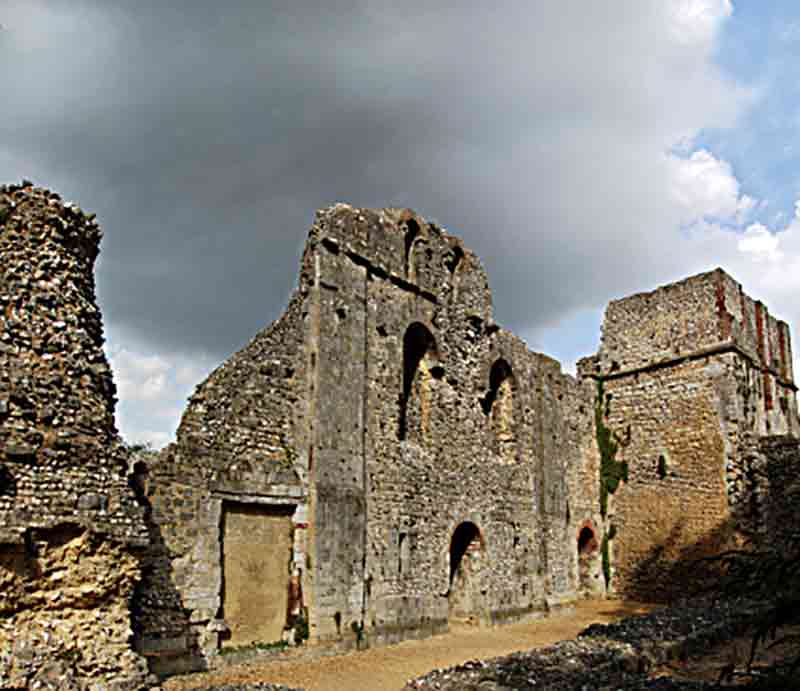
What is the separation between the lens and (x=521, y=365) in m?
17.1

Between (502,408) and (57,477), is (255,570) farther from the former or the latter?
(502,408)

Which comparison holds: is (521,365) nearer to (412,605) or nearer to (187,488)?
(412,605)

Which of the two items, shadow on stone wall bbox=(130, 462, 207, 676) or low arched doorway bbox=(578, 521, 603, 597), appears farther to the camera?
low arched doorway bbox=(578, 521, 603, 597)

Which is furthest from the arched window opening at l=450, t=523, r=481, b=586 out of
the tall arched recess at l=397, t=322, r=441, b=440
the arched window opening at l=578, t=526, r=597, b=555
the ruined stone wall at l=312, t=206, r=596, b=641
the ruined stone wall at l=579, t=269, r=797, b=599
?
the ruined stone wall at l=579, t=269, r=797, b=599

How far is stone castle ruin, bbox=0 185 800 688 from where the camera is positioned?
24.9 ft

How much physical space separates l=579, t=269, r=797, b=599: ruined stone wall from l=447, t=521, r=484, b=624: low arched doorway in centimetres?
537

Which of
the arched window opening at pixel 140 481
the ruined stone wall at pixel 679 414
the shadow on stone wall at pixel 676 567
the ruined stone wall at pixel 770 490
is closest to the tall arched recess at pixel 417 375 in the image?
the arched window opening at pixel 140 481

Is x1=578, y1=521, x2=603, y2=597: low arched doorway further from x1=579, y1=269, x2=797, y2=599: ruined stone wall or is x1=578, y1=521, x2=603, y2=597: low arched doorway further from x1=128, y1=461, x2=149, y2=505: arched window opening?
x1=128, y1=461, x2=149, y2=505: arched window opening

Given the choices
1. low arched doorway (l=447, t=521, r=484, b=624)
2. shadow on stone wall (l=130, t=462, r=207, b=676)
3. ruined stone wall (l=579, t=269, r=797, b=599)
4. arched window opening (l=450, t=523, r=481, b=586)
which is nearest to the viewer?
shadow on stone wall (l=130, t=462, r=207, b=676)

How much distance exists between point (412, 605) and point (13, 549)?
720cm

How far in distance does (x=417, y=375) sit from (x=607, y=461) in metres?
7.05

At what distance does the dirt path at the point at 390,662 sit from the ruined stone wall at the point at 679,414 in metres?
3.76

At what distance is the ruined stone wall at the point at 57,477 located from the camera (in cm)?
713

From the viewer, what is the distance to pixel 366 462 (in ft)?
40.6
